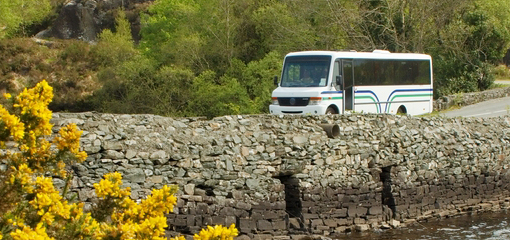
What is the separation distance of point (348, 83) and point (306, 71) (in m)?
1.53

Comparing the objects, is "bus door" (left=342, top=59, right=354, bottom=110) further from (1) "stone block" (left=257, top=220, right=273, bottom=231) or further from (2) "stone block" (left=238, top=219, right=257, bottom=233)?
(2) "stone block" (left=238, top=219, right=257, bottom=233)

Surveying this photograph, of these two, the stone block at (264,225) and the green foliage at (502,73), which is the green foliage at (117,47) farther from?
the stone block at (264,225)

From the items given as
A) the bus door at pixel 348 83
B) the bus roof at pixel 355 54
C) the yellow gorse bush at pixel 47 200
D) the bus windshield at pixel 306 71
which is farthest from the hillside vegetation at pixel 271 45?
the yellow gorse bush at pixel 47 200

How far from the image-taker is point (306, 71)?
77.7 feet

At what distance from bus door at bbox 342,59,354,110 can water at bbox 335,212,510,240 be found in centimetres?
575

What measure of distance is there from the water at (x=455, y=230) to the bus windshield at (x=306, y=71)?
21.0 ft

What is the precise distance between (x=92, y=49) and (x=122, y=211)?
2083 inches

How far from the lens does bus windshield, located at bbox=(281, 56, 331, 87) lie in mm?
23172

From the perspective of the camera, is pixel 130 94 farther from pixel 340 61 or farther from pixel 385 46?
pixel 340 61

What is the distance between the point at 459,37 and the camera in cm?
3628

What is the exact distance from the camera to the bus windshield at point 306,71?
23172mm

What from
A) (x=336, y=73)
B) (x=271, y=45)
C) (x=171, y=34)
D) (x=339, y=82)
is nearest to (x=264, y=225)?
(x=339, y=82)

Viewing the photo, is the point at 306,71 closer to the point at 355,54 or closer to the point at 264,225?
the point at 355,54

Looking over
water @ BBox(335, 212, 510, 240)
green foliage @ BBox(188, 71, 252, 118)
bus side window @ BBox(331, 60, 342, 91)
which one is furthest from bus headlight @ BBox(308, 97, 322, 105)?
green foliage @ BBox(188, 71, 252, 118)
